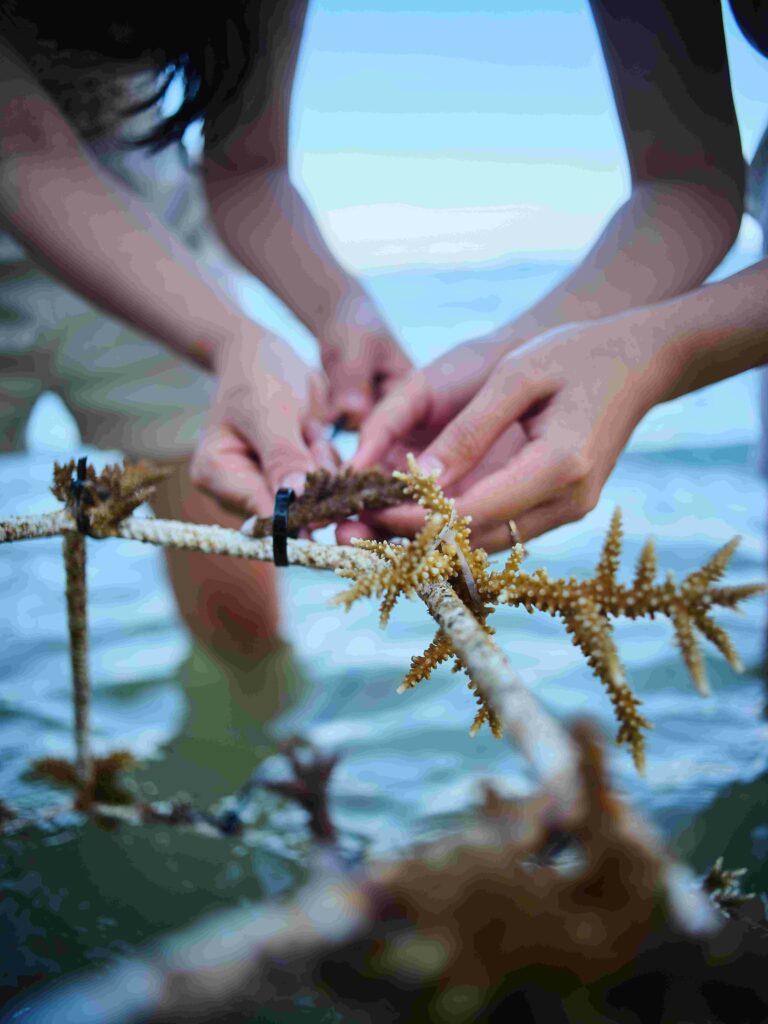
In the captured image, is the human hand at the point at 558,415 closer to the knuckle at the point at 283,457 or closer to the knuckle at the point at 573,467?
the knuckle at the point at 573,467

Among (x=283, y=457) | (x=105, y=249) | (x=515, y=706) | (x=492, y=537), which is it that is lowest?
(x=515, y=706)

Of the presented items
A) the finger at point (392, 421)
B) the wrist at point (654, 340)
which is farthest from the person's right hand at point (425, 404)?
the wrist at point (654, 340)

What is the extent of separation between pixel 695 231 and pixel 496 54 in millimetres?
351

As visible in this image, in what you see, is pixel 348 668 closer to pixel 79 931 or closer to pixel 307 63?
pixel 79 931

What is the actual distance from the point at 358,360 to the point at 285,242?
0.89ft

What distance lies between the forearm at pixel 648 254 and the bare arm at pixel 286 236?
22cm

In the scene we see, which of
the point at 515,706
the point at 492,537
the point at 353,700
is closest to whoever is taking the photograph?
the point at 515,706

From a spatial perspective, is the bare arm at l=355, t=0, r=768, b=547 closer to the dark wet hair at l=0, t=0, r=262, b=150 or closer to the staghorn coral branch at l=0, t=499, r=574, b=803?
the staghorn coral branch at l=0, t=499, r=574, b=803

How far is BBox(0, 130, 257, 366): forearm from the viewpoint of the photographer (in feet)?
3.37

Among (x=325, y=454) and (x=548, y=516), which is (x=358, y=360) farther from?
(x=548, y=516)

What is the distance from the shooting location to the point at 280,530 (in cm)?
72

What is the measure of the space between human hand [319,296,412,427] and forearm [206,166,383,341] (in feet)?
0.09

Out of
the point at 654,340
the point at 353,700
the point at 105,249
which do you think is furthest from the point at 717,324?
the point at 353,700

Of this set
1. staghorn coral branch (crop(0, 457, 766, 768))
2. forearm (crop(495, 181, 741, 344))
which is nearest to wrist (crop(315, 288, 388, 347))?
forearm (crop(495, 181, 741, 344))
